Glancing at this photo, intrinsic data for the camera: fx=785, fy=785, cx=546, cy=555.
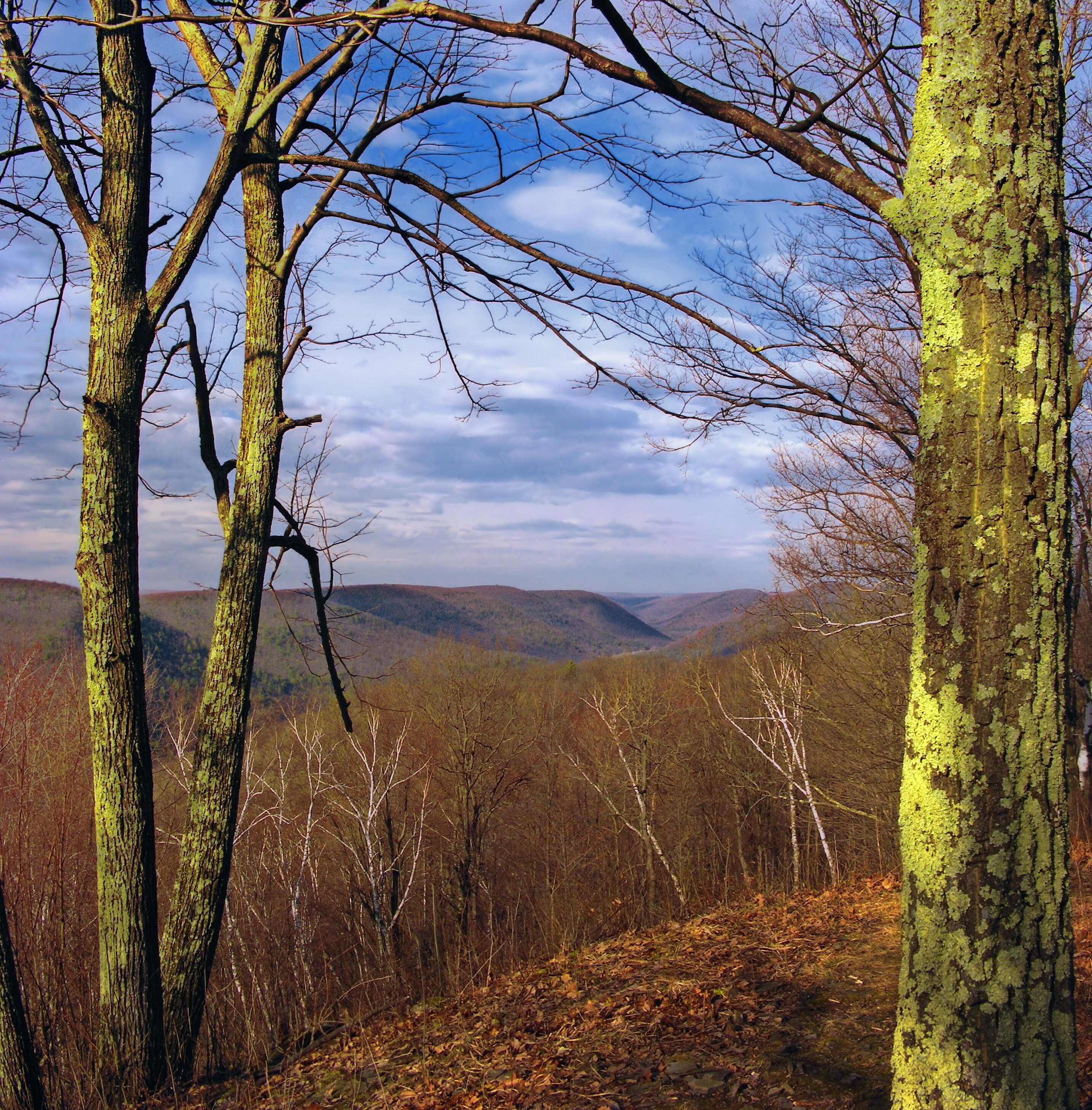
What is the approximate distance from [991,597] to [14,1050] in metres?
4.26

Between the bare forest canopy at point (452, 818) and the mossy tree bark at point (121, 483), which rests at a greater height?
the mossy tree bark at point (121, 483)

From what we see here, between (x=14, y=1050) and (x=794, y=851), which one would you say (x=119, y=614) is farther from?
(x=794, y=851)

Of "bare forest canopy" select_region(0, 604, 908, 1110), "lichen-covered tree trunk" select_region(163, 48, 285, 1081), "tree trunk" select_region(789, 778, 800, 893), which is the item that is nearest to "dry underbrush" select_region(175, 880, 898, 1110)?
"bare forest canopy" select_region(0, 604, 908, 1110)

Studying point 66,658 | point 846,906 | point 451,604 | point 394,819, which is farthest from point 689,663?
point 451,604

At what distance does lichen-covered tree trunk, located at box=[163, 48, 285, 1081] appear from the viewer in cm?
399

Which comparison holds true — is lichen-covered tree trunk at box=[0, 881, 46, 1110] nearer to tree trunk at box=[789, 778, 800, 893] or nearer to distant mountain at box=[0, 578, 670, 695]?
distant mountain at box=[0, 578, 670, 695]

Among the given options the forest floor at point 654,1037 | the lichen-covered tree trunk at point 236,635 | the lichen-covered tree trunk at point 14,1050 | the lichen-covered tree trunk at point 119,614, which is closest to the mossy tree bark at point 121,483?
the lichen-covered tree trunk at point 119,614

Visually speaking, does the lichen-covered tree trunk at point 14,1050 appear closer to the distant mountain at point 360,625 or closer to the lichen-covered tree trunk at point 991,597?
the distant mountain at point 360,625

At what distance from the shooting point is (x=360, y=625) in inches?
249

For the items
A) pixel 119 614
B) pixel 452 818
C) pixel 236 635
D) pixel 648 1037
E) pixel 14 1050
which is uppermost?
pixel 119 614

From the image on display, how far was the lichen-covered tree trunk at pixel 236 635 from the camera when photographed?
13.1ft

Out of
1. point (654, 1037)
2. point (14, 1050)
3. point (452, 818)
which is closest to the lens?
point (654, 1037)

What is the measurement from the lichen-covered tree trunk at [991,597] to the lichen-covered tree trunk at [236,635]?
338 centimetres

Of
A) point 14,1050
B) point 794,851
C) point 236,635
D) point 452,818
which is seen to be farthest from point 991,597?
point 452,818
